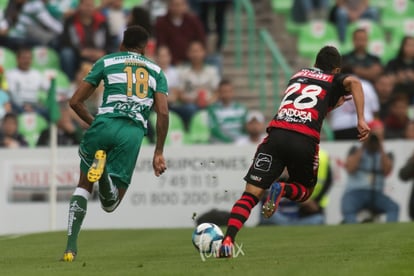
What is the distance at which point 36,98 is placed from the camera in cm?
2308

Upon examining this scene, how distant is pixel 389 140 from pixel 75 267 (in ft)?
37.3

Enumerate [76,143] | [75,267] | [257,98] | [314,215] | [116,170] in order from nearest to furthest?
[75,267]
[116,170]
[314,215]
[76,143]
[257,98]

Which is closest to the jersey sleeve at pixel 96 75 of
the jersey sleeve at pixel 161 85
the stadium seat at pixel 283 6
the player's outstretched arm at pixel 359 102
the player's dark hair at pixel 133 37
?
A: the player's dark hair at pixel 133 37

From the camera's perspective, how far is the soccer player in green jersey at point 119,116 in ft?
37.8

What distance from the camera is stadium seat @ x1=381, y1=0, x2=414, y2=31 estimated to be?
25309 mm

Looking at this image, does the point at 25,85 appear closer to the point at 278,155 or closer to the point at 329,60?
the point at 329,60

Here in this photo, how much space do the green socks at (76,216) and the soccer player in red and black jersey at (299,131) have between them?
1.53m

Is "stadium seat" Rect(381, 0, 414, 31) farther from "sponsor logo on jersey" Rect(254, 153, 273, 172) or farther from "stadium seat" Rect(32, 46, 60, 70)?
"sponsor logo on jersey" Rect(254, 153, 273, 172)

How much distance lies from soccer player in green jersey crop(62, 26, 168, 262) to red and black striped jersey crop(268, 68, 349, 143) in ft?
4.03

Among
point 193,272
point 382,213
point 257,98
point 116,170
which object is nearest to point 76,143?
point 257,98

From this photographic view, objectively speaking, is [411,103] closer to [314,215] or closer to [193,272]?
[314,215]

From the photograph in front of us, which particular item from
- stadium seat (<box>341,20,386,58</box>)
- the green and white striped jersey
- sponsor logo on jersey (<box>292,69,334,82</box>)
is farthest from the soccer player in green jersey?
stadium seat (<box>341,20,386,58</box>)

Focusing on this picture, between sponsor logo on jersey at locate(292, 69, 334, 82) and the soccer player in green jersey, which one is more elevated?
sponsor logo on jersey at locate(292, 69, 334, 82)

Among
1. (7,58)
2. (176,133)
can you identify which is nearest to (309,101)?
(176,133)
